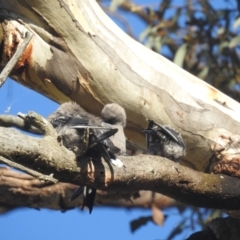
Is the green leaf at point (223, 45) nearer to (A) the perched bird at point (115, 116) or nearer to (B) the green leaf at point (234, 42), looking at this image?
(B) the green leaf at point (234, 42)

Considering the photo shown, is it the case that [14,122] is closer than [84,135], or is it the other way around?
[84,135]

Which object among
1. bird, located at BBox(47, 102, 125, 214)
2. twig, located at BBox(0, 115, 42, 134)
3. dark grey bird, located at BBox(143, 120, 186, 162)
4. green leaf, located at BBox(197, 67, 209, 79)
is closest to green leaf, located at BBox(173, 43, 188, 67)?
green leaf, located at BBox(197, 67, 209, 79)

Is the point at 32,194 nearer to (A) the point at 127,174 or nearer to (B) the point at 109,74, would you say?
(B) the point at 109,74

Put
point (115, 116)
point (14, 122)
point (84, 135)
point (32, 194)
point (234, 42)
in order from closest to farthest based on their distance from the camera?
point (84, 135) → point (115, 116) → point (14, 122) → point (32, 194) → point (234, 42)

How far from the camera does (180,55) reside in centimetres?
447

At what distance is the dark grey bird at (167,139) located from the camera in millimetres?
2537

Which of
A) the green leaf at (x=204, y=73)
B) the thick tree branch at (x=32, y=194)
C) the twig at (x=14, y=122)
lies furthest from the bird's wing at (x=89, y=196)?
the green leaf at (x=204, y=73)

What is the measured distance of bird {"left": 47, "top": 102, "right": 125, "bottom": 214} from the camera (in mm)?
1935

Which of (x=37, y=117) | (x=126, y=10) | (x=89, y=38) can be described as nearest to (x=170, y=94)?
(x=89, y=38)

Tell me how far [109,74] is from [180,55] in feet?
6.26

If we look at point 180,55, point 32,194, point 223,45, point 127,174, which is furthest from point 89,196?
point 223,45

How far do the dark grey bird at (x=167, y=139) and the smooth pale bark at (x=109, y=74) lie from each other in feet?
0.36

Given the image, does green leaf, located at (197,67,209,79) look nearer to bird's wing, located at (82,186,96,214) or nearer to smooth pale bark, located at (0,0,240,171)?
smooth pale bark, located at (0,0,240,171)

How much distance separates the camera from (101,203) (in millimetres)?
4160
